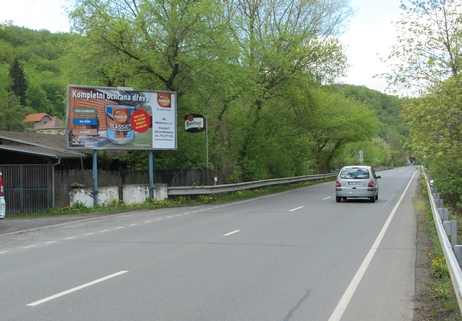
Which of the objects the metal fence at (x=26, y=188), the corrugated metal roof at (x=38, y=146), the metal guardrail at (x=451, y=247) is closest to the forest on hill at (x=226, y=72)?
the corrugated metal roof at (x=38, y=146)

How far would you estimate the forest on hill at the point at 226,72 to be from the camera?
23.7 m

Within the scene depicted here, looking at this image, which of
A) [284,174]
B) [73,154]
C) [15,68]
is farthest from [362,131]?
[15,68]

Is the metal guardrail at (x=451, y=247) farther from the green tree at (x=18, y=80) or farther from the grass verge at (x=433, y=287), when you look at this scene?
the green tree at (x=18, y=80)

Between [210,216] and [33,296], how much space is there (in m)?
11.2

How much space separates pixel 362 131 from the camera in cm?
5466

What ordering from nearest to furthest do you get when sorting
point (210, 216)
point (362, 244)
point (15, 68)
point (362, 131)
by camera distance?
point (362, 244) → point (210, 216) → point (362, 131) → point (15, 68)

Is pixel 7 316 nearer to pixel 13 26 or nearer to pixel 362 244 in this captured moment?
pixel 362 244

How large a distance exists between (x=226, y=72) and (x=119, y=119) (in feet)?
19.6

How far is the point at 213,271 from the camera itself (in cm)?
849

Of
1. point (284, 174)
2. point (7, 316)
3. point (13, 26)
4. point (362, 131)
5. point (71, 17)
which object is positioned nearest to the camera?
point (7, 316)

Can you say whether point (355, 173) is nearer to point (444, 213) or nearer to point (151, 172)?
point (151, 172)

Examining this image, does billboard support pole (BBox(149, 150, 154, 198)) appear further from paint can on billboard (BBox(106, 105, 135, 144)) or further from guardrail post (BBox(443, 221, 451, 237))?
guardrail post (BBox(443, 221, 451, 237))

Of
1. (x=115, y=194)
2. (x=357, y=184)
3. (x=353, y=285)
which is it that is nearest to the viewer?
(x=353, y=285)

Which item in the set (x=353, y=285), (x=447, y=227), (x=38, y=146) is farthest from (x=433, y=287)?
A: (x=38, y=146)
